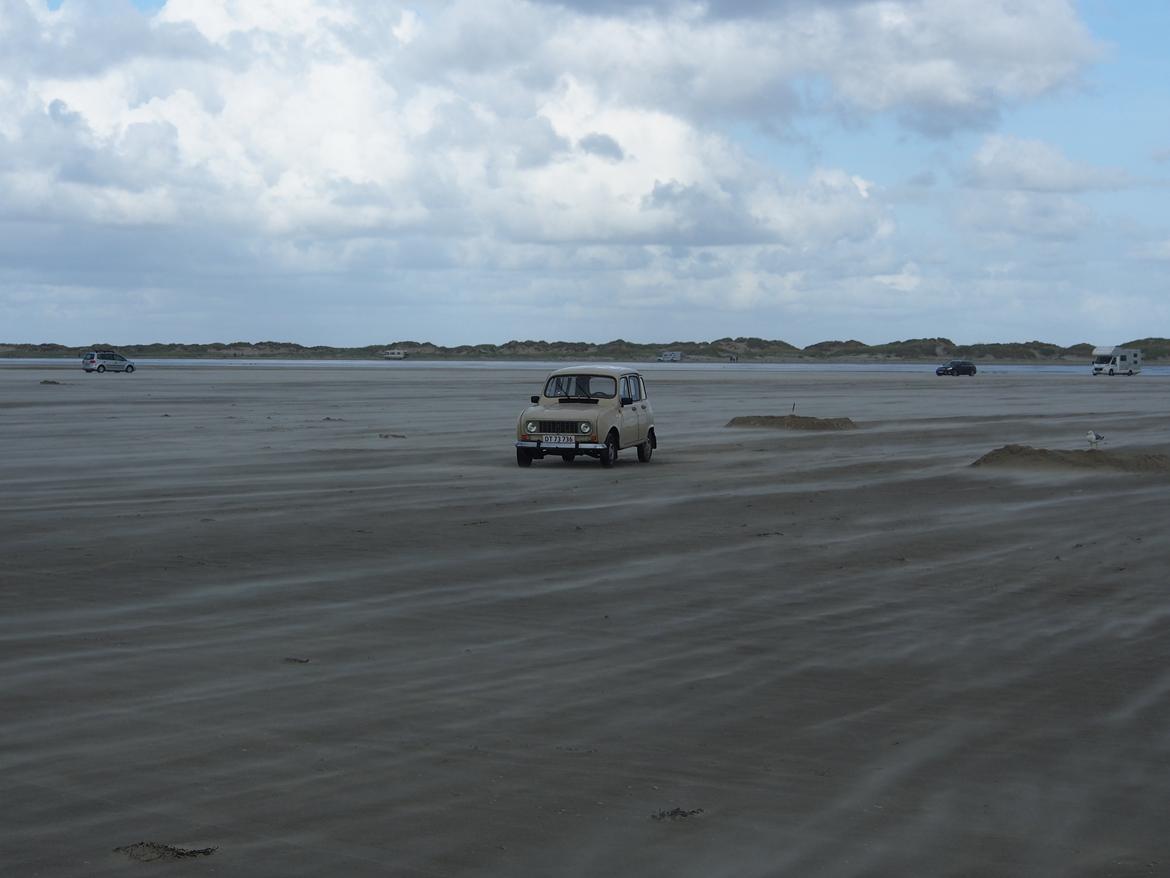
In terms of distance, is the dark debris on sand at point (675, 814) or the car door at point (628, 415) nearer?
the dark debris on sand at point (675, 814)

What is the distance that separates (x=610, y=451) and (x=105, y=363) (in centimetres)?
8212

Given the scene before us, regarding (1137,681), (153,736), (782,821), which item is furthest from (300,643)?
(1137,681)

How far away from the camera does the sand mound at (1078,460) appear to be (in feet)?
77.7

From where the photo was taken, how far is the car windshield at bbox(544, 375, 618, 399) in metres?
25.3

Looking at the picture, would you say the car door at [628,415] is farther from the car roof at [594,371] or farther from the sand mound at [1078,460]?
the sand mound at [1078,460]

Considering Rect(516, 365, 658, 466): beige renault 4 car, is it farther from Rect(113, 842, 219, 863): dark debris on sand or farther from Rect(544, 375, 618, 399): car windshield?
Rect(113, 842, 219, 863): dark debris on sand

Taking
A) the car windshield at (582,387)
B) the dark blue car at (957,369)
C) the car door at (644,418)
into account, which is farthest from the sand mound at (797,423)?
the dark blue car at (957,369)

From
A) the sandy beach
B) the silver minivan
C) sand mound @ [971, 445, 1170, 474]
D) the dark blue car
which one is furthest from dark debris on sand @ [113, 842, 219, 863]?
the dark blue car

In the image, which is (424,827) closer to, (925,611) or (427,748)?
(427,748)

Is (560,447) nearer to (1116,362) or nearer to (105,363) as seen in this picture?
(105,363)

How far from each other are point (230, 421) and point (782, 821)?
34199 mm

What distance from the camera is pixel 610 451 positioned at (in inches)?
962

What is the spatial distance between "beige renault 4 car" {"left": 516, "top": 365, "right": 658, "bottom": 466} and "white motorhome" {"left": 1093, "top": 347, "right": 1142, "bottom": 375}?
93.4 m

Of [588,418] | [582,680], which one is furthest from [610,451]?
[582,680]
